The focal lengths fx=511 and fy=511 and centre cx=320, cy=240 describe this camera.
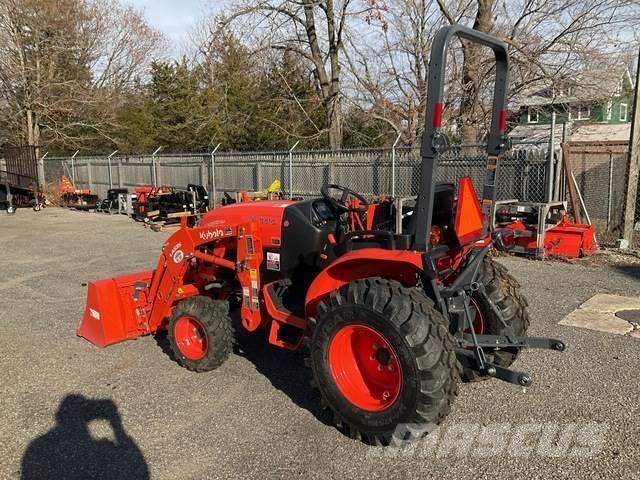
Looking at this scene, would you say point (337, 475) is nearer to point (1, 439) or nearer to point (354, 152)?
point (1, 439)

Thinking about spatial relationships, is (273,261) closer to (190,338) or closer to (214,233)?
(214,233)

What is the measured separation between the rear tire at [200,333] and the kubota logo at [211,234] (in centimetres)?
51

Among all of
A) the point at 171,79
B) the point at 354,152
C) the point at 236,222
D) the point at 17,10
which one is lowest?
the point at 236,222

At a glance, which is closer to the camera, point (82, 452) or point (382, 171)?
point (82, 452)

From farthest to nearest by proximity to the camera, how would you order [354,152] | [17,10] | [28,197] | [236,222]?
[17,10], [28,197], [354,152], [236,222]

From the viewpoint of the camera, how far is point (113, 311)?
15.6 ft

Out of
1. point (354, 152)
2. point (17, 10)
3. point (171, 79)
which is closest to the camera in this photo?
point (354, 152)

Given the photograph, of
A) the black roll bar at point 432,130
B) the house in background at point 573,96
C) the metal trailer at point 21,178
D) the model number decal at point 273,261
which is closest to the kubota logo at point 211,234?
the model number decal at point 273,261

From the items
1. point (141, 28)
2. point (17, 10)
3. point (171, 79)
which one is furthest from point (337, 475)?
point (141, 28)

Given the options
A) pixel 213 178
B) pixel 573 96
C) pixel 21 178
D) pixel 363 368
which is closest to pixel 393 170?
pixel 213 178

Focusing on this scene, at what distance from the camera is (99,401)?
3.80 metres

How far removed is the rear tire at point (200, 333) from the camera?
13.4 ft

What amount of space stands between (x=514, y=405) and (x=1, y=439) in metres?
3.45

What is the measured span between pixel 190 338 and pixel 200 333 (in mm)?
132
